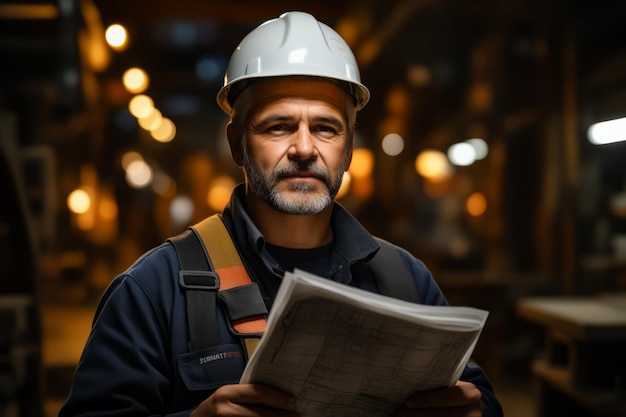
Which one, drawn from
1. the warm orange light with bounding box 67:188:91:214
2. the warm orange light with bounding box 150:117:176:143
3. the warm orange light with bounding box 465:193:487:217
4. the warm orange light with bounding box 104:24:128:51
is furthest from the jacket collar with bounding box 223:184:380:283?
the warm orange light with bounding box 150:117:176:143

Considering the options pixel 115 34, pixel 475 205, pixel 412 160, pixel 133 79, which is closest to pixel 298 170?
pixel 115 34

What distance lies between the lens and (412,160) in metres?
8.95

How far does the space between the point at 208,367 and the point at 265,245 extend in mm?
403

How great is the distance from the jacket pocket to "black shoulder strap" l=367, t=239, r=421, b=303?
19.5 inches

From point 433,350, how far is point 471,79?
22.2 ft

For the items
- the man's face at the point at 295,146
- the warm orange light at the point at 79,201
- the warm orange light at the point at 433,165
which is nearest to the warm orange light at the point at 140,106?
the warm orange light at the point at 79,201

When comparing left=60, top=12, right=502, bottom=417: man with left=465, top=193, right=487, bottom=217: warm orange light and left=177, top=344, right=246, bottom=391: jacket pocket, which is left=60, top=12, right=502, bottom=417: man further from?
left=465, top=193, right=487, bottom=217: warm orange light

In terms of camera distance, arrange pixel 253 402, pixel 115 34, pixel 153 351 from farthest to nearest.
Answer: pixel 115 34
pixel 153 351
pixel 253 402

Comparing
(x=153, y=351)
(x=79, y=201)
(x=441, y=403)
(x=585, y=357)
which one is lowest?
(x=585, y=357)

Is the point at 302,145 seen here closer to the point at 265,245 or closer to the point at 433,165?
the point at 265,245

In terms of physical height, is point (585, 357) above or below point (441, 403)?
below

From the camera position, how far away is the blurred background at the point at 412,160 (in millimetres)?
4289

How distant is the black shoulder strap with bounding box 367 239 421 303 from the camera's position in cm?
193

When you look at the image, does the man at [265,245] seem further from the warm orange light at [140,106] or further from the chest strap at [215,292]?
the warm orange light at [140,106]
